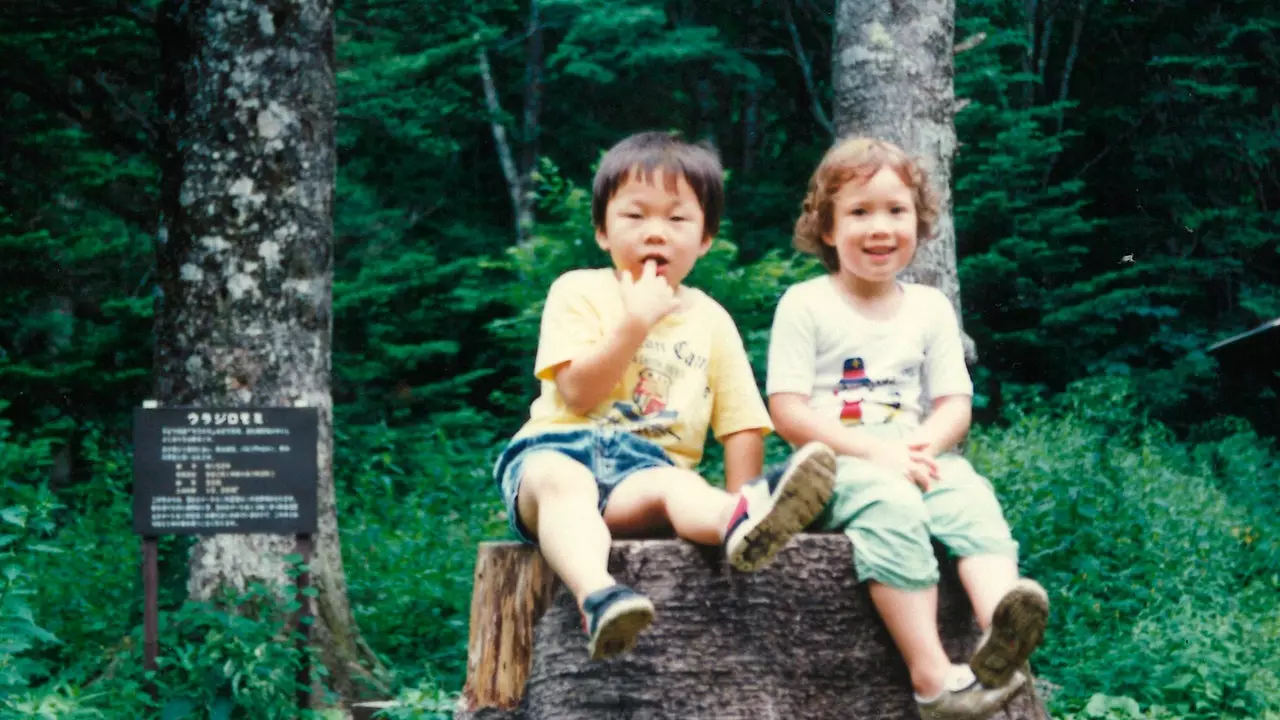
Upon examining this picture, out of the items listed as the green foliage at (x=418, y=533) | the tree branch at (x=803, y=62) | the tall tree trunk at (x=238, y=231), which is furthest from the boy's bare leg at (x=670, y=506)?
the tree branch at (x=803, y=62)

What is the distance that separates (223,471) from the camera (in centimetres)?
491

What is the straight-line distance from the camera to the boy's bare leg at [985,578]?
8.44ft

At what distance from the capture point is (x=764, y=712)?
2.63 m

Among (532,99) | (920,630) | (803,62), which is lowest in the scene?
(920,630)

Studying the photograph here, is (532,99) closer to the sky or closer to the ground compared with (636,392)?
closer to the sky

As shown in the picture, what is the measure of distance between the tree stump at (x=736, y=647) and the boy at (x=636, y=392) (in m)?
0.12

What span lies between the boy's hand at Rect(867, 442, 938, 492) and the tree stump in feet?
0.64

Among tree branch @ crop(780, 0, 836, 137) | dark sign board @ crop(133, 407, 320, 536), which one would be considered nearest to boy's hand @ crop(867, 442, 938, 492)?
dark sign board @ crop(133, 407, 320, 536)

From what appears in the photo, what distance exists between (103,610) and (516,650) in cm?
394

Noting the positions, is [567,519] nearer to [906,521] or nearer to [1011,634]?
[906,521]

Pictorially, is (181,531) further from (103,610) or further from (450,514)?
(450,514)

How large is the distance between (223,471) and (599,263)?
303 centimetres

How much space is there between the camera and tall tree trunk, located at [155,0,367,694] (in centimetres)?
530

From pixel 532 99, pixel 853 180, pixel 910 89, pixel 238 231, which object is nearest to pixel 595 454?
pixel 853 180
